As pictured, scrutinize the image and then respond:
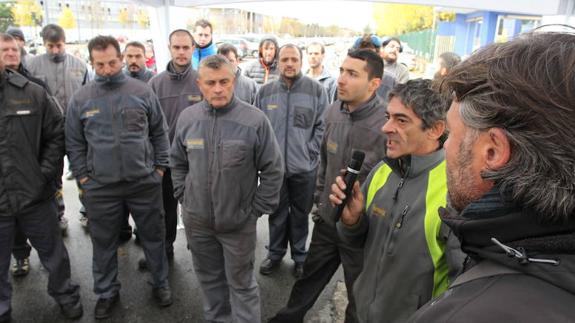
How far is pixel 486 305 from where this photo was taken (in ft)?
2.12

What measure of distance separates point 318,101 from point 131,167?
6.18 feet

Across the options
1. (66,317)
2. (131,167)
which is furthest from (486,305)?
(66,317)

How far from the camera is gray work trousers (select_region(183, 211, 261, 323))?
260cm

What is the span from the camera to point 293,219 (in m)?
3.79

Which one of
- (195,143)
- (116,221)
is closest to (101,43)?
(195,143)

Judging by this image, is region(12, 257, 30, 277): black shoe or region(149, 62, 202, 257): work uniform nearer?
region(12, 257, 30, 277): black shoe

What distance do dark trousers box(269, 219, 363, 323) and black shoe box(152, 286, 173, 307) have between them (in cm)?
92

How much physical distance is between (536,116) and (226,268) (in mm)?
2305

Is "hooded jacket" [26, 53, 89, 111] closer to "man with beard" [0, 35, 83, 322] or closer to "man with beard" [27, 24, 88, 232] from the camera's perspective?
"man with beard" [27, 24, 88, 232]

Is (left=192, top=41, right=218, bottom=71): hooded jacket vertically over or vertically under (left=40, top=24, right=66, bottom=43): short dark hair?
under

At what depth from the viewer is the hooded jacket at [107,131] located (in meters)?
2.89

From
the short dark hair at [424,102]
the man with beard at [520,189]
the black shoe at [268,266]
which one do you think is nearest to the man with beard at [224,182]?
the black shoe at [268,266]

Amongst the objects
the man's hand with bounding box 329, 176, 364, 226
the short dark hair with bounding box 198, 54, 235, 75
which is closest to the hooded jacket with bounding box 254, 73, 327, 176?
the short dark hair with bounding box 198, 54, 235, 75

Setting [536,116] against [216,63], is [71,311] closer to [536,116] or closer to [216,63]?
[216,63]
